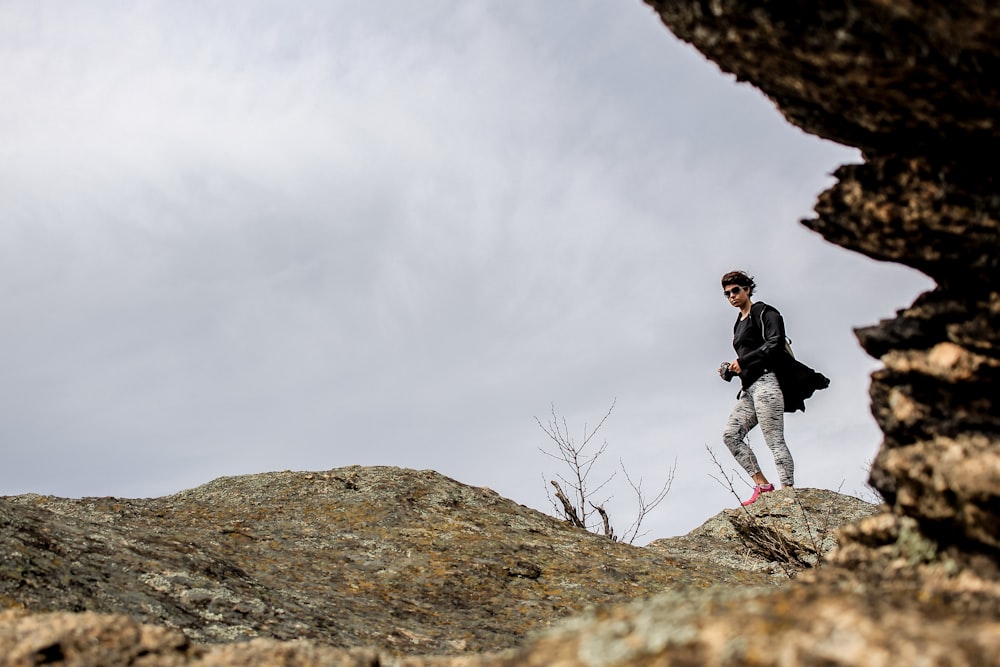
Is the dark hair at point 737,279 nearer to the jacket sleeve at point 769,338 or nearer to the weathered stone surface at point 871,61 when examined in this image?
the jacket sleeve at point 769,338

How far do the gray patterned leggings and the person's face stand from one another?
1.23 meters

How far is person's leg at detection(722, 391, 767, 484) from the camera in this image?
13961 mm

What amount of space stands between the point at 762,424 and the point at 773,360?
3.42 ft

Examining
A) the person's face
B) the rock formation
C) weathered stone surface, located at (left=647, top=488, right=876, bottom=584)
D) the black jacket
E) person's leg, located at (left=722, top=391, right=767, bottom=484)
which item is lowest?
the rock formation

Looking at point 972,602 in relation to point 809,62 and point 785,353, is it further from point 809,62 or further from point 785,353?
point 785,353

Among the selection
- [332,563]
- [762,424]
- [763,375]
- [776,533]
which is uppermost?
[763,375]

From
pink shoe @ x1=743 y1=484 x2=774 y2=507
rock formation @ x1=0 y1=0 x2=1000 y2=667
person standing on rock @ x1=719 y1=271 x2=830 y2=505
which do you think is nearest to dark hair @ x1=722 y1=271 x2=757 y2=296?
person standing on rock @ x1=719 y1=271 x2=830 y2=505

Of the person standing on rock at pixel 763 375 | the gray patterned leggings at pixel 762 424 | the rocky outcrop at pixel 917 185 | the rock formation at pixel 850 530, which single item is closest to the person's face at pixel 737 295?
the person standing on rock at pixel 763 375

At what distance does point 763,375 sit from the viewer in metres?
13.5

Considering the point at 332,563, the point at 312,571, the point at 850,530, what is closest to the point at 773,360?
the point at 332,563

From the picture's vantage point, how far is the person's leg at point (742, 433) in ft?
45.8

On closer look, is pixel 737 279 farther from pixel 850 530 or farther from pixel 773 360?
pixel 850 530

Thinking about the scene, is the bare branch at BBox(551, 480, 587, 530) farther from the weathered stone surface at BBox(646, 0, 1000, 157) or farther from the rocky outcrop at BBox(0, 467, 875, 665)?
the weathered stone surface at BBox(646, 0, 1000, 157)

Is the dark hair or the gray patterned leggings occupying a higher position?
the dark hair
